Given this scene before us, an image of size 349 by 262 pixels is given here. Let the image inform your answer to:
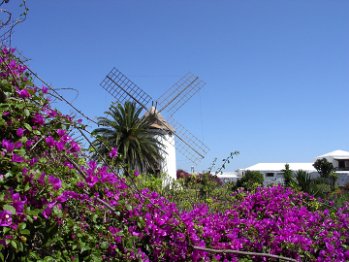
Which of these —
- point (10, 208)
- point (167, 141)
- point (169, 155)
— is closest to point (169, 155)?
point (169, 155)

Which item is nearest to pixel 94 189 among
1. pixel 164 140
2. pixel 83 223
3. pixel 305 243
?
pixel 83 223

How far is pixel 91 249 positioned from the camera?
251 cm

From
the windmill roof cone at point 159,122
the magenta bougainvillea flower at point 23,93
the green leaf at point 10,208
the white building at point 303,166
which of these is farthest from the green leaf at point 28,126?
the white building at point 303,166

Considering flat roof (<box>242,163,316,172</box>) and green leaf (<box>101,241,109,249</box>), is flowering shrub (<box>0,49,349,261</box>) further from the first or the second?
flat roof (<box>242,163,316,172</box>)

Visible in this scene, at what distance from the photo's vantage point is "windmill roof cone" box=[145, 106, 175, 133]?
24984mm

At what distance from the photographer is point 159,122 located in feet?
82.6

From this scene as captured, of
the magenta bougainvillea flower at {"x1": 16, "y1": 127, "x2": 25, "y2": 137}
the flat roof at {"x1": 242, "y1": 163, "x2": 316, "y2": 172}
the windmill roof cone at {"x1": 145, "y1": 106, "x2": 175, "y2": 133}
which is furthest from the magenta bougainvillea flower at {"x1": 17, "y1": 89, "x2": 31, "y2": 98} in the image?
the flat roof at {"x1": 242, "y1": 163, "x2": 316, "y2": 172}

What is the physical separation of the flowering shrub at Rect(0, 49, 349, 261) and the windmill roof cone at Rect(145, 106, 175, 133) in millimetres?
21486

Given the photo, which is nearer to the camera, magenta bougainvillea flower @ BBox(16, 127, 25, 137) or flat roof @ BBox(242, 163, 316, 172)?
magenta bougainvillea flower @ BBox(16, 127, 25, 137)

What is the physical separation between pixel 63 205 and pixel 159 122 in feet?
74.5

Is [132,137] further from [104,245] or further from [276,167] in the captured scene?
[276,167]

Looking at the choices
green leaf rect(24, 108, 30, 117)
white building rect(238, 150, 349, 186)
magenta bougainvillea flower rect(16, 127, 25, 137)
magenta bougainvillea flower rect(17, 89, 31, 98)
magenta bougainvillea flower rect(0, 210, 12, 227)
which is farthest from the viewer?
white building rect(238, 150, 349, 186)

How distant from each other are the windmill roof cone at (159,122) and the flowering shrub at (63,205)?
2149 centimetres

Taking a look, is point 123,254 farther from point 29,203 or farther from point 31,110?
point 31,110
